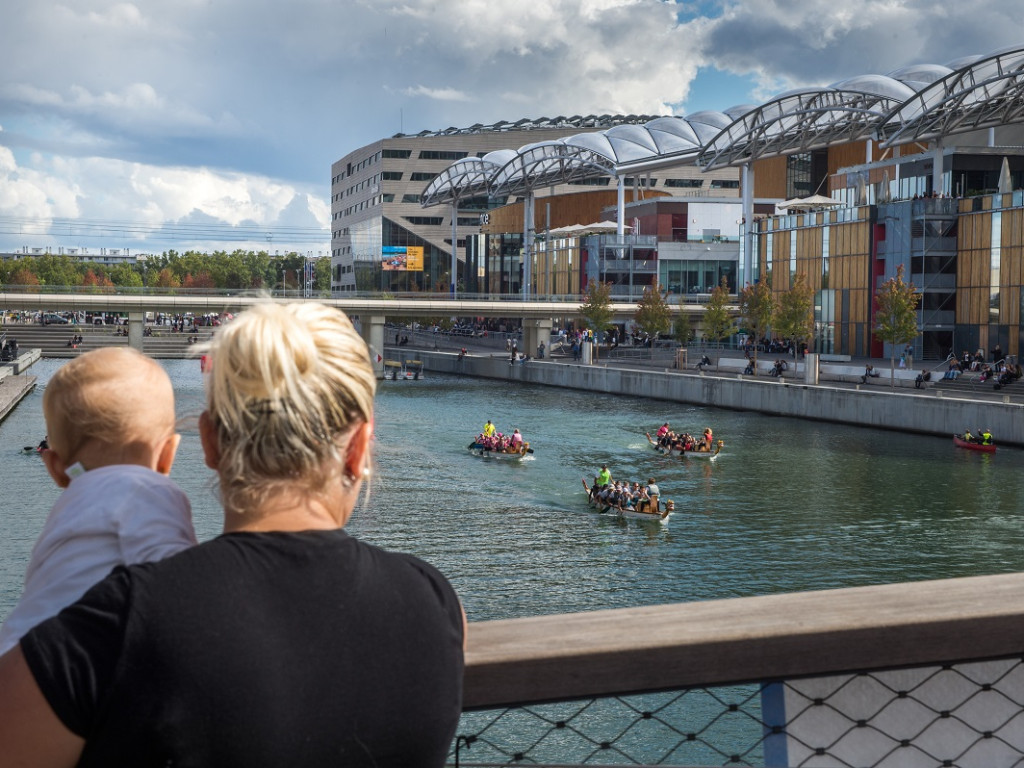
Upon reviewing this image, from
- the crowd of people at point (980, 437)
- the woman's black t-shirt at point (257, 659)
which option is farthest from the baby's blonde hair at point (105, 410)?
the crowd of people at point (980, 437)

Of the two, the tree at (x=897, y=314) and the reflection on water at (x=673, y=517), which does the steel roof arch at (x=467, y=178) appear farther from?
the reflection on water at (x=673, y=517)

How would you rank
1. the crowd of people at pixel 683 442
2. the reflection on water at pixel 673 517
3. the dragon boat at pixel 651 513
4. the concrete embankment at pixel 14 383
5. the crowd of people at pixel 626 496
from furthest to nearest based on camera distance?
the concrete embankment at pixel 14 383 < the crowd of people at pixel 683 442 < the crowd of people at pixel 626 496 < the dragon boat at pixel 651 513 < the reflection on water at pixel 673 517

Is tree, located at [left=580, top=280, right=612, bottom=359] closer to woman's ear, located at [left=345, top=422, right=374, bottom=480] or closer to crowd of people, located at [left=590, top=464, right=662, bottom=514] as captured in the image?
crowd of people, located at [left=590, top=464, right=662, bottom=514]

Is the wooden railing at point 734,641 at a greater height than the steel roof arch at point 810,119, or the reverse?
the steel roof arch at point 810,119

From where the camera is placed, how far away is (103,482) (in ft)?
6.71

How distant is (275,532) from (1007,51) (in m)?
57.7

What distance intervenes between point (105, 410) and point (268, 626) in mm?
626

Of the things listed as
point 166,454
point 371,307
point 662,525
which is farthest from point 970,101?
point 166,454

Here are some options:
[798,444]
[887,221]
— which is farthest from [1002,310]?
[798,444]

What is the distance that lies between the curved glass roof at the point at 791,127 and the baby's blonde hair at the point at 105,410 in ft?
185

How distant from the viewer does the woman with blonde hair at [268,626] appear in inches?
68.2

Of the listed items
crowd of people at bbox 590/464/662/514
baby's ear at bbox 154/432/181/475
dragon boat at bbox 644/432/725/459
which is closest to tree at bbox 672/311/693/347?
dragon boat at bbox 644/432/725/459

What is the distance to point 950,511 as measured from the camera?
28.8 m

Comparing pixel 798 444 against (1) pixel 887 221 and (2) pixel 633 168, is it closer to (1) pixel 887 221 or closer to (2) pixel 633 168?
(1) pixel 887 221
